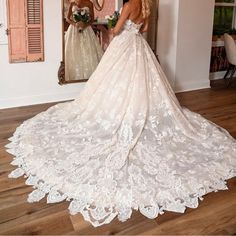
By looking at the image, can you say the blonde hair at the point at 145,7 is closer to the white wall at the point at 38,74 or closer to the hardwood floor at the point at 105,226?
the white wall at the point at 38,74

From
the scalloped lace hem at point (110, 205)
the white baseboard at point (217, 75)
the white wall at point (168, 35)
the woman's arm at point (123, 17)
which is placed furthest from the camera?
the white baseboard at point (217, 75)

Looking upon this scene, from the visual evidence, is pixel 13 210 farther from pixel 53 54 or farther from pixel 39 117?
pixel 53 54

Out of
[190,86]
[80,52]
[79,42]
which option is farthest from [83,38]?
[190,86]

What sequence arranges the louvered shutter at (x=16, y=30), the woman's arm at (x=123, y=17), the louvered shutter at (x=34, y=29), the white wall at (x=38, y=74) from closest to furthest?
1. the woman's arm at (x=123, y=17)
2. the louvered shutter at (x=16, y=30)
3. the louvered shutter at (x=34, y=29)
4. the white wall at (x=38, y=74)

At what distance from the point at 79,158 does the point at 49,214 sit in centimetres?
71

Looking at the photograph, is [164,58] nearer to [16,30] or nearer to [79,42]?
[79,42]

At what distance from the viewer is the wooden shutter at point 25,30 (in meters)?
4.03

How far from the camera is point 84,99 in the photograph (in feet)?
12.3

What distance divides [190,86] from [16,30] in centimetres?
287

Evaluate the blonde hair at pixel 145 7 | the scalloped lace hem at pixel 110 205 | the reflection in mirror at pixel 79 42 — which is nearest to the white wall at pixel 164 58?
the reflection in mirror at pixel 79 42

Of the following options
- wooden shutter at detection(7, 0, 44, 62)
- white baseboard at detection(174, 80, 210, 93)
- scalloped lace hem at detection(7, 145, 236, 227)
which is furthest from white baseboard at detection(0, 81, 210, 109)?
scalloped lace hem at detection(7, 145, 236, 227)

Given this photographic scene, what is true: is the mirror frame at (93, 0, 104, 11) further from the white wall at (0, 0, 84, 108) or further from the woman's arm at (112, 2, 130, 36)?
the woman's arm at (112, 2, 130, 36)

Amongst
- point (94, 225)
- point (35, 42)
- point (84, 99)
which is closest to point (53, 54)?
point (35, 42)

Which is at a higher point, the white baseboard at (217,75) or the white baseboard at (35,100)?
the white baseboard at (217,75)
